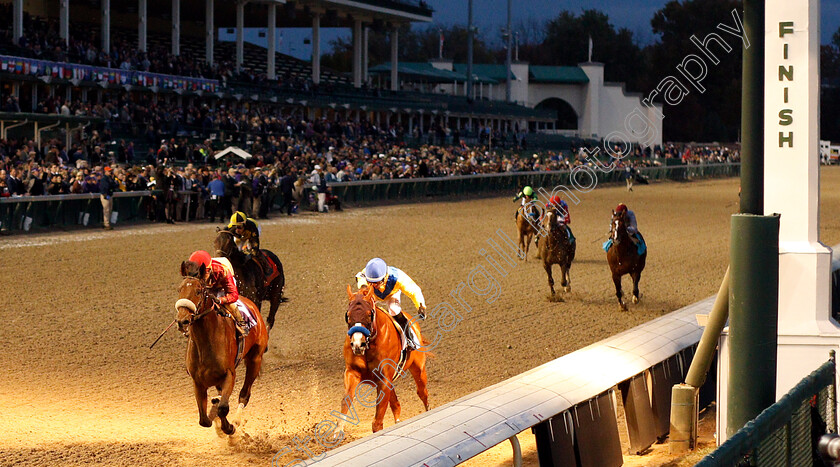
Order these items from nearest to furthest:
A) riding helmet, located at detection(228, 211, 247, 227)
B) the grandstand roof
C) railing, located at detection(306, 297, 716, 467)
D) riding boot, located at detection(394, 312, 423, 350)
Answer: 1. railing, located at detection(306, 297, 716, 467)
2. riding boot, located at detection(394, 312, 423, 350)
3. riding helmet, located at detection(228, 211, 247, 227)
4. the grandstand roof

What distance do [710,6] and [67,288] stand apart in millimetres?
80536

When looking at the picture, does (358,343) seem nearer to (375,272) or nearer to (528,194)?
(375,272)

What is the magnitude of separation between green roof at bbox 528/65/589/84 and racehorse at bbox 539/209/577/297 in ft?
191

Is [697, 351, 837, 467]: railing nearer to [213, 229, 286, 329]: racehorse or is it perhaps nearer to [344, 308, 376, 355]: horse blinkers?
[344, 308, 376, 355]: horse blinkers

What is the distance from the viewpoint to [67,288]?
525 inches

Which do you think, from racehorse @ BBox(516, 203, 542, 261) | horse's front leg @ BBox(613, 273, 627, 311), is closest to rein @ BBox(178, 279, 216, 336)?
horse's front leg @ BBox(613, 273, 627, 311)

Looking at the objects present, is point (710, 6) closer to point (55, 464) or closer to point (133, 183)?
point (133, 183)

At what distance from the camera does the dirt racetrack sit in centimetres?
705

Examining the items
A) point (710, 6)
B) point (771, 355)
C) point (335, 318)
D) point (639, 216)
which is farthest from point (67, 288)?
point (710, 6)

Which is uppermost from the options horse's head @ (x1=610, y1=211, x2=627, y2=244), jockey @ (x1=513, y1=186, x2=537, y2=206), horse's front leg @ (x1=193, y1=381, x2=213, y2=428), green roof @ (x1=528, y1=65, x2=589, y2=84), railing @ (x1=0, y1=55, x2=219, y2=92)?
green roof @ (x1=528, y1=65, x2=589, y2=84)

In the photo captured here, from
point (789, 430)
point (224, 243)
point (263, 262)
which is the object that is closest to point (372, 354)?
point (789, 430)

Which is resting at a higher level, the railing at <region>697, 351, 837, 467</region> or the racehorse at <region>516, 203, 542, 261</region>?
the racehorse at <region>516, 203, 542, 261</region>

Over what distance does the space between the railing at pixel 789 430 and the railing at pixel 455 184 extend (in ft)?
76.2

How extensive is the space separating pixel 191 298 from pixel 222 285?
2.11ft
